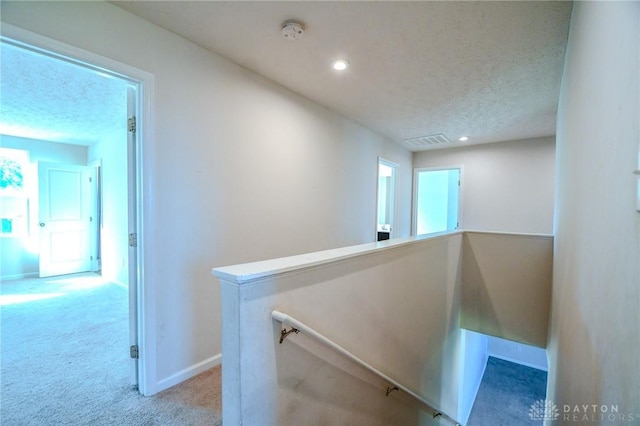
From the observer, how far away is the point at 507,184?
4762mm

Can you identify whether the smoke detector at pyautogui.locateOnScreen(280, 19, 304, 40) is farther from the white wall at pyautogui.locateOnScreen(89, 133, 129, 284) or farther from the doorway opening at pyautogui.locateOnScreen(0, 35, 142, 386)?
the white wall at pyautogui.locateOnScreen(89, 133, 129, 284)

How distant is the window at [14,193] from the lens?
4.71m

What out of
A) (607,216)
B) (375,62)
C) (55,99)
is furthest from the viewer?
(55,99)

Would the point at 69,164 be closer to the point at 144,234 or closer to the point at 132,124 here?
the point at 132,124

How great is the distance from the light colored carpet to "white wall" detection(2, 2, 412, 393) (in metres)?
0.22

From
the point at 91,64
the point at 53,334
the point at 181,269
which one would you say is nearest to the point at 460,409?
the point at 181,269

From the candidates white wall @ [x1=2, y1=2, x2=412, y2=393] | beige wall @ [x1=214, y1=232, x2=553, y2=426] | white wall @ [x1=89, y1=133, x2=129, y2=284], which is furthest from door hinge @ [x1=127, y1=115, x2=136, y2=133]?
white wall @ [x1=89, y1=133, x2=129, y2=284]

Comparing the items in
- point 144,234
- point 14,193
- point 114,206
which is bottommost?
point 144,234

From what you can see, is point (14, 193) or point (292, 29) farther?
point (14, 193)

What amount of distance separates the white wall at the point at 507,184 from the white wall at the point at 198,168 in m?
3.46

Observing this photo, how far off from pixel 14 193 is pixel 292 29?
6.04 m

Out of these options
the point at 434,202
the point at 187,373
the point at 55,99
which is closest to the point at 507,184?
the point at 434,202

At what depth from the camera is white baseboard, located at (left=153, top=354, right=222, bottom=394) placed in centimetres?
193

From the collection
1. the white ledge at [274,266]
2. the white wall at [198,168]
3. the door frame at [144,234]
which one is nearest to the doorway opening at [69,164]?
the door frame at [144,234]
